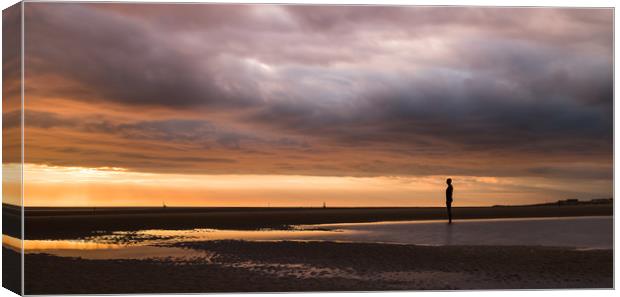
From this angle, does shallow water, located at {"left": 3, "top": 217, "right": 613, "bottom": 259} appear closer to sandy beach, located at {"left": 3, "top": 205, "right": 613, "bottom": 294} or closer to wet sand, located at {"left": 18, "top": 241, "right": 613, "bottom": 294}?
sandy beach, located at {"left": 3, "top": 205, "right": 613, "bottom": 294}

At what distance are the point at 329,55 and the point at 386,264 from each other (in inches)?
214

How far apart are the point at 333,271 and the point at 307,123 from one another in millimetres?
5156

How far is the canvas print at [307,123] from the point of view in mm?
17484

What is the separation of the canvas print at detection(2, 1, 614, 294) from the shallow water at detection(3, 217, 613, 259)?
0.25 meters

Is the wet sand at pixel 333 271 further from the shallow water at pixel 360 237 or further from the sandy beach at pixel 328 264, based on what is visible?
the shallow water at pixel 360 237

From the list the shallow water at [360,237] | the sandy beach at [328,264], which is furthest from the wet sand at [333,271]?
the shallow water at [360,237]

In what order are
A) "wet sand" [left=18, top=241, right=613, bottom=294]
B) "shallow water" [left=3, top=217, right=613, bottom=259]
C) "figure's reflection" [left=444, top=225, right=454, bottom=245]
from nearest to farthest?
"wet sand" [left=18, top=241, right=613, bottom=294] → "shallow water" [left=3, top=217, right=613, bottom=259] → "figure's reflection" [left=444, top=225, right=454, bottom=245]

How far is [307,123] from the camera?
21203 millimetres

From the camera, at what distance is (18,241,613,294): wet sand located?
54.0ft

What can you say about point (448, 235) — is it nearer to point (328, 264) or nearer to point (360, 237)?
point (360, 237)

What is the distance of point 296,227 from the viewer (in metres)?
30.0

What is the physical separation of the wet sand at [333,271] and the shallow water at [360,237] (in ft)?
3.51

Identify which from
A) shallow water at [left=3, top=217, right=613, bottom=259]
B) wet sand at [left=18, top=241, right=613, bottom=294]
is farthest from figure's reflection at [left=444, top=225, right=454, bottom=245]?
wet sand at [left=18, top=241, right=613, bottom=294]

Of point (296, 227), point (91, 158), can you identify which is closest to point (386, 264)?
point (91, 158)
